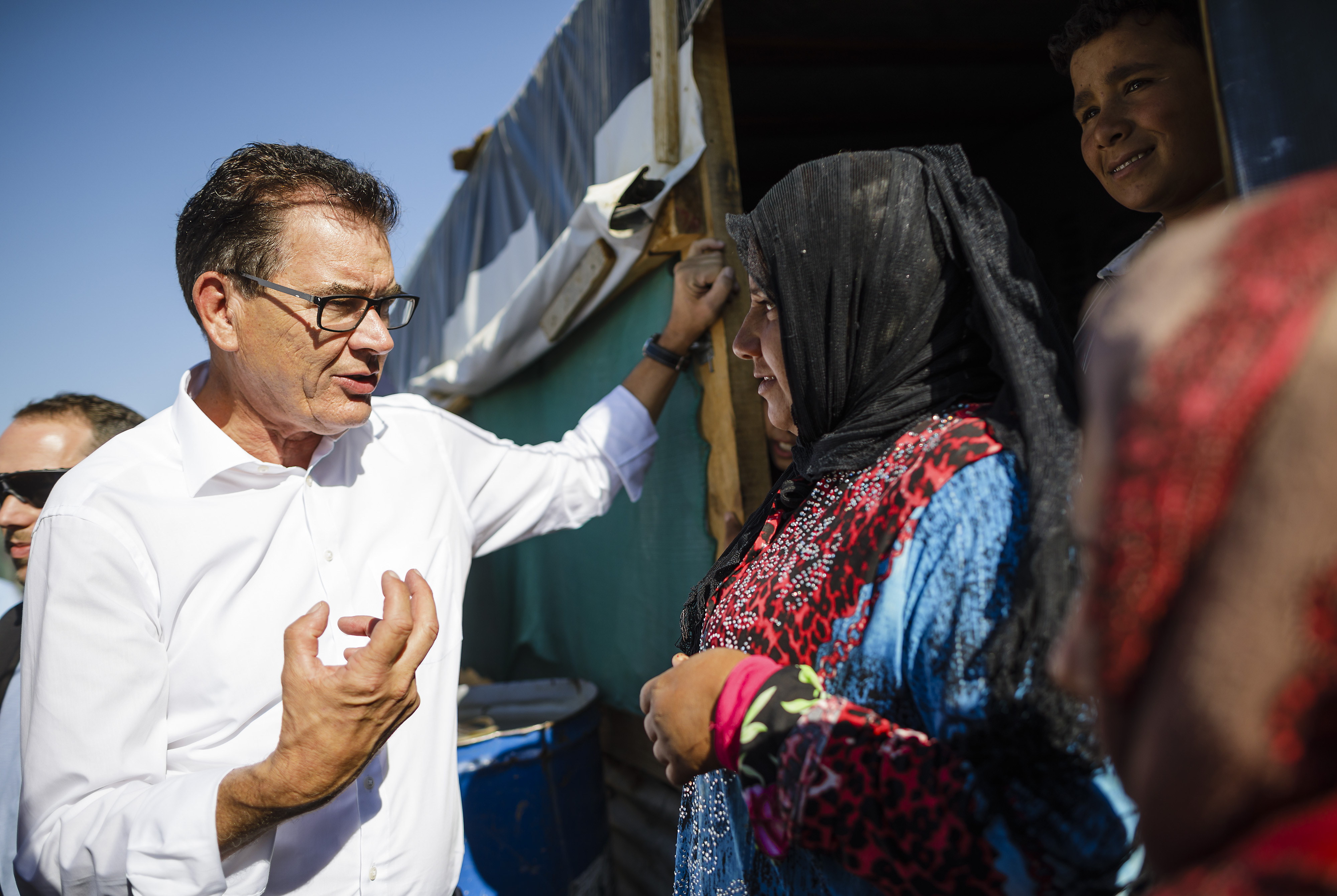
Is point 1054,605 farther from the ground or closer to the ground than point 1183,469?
closer to the ground

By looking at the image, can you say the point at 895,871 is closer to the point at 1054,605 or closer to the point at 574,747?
the point at 1054,605

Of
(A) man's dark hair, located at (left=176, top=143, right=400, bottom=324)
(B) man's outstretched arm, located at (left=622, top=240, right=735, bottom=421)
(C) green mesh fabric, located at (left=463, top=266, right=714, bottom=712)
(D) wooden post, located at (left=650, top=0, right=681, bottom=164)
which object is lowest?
(C) green mesh fabric, located at (left=463, top=266, right=714, bottom=712)

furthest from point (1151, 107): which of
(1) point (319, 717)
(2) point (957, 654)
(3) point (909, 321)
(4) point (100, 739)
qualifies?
(4) point (100, 739)

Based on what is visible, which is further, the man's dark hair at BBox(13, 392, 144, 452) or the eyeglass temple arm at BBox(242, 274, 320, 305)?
the man's dark hair at BBox(13, 392, 144, 452)

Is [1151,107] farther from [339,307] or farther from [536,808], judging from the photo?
[536,808]

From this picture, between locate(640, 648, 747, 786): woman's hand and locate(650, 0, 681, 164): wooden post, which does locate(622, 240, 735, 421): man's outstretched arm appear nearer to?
locate(650, 0, 681, 164): wooden post

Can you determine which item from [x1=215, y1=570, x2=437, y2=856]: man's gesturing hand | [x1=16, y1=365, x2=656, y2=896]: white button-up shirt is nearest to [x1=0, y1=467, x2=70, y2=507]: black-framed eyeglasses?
[x1=16, y1=365, x2=656, y2=896]: white button-up shirt

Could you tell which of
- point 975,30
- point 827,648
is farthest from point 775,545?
point 975,30

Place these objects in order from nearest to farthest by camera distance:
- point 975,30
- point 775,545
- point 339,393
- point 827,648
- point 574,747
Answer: point 827,648, point 775,545, point 339,393, point 574,747, point 975,30

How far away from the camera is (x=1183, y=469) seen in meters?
0.44

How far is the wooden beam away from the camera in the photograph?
238cm

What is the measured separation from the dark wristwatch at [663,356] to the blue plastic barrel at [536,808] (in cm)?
137

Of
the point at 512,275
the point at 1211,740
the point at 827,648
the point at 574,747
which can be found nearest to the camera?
the point at 1211,740

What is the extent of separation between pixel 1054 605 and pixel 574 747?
239 cm
